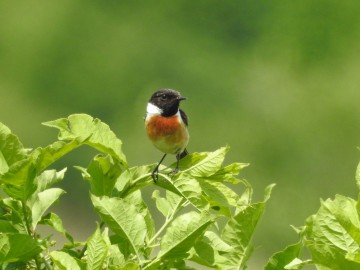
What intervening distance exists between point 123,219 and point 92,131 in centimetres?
19

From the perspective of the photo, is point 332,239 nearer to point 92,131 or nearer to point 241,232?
point 241,232

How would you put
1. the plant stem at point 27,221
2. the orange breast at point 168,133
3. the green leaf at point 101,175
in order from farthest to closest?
the orange breast at point 168,133 < the green leaf at point 101,175 < the plant stem at point 27,221

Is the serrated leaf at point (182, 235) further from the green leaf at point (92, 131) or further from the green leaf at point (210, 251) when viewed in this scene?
the green leaf at point (92, 131)

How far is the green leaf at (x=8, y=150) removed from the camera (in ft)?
5.85

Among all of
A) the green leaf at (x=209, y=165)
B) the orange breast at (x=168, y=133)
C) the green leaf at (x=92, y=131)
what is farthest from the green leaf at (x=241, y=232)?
the orange breast at (x=168, y=133)

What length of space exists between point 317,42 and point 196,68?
2906 mm

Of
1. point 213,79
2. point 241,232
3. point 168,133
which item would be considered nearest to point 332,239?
point 241,232

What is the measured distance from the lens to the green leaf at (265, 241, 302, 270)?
1.82m

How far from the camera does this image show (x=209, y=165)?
6.43 feet

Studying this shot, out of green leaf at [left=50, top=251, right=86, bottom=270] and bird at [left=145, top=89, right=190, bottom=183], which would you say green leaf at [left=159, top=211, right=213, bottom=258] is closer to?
green leaf at [left=50, top=251, right=86, bottom=270]

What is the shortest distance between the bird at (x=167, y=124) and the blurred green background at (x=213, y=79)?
1249cm

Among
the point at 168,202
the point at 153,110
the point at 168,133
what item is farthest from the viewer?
the point at 153,110

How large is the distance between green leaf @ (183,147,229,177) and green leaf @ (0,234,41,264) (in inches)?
15.0

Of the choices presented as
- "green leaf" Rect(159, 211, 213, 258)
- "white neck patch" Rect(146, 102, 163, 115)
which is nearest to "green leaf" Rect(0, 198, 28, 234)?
"green leaf" Rect(159, 211, 213, 258)
